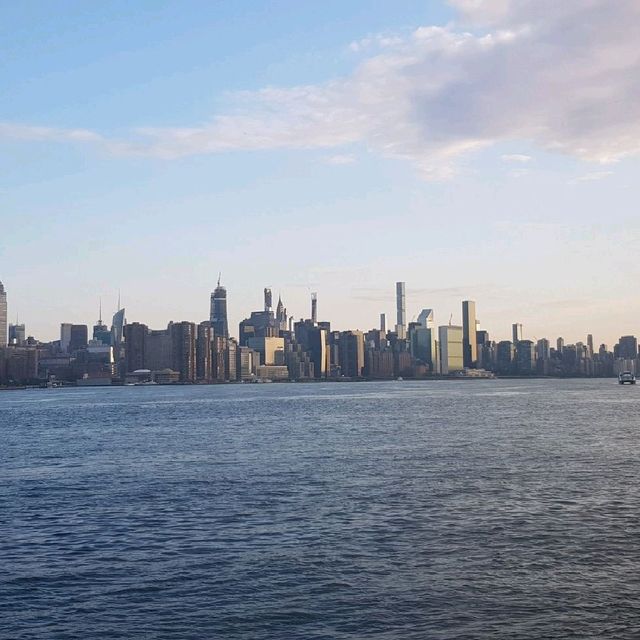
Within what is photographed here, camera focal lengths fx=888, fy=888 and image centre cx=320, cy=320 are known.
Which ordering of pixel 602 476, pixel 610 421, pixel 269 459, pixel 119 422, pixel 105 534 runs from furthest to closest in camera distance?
pixel 119 422 → pixel 610 421 → pixel 269 459 → pixel 602 476 → pixel 105 534

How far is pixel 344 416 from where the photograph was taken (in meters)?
146

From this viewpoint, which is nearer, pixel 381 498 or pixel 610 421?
pixel 381 498

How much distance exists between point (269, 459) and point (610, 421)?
63.2 metres

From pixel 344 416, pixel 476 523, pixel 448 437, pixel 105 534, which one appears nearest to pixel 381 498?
pixel 476 523

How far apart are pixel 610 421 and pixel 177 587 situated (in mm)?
97766

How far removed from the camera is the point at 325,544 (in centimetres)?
4022

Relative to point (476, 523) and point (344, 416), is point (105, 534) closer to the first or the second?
point (476, 523)

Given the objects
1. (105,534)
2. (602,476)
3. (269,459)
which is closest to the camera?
(105,534)

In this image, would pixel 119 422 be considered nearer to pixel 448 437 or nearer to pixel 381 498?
pixel 448 437

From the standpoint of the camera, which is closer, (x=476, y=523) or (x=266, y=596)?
(x=266, y=596)

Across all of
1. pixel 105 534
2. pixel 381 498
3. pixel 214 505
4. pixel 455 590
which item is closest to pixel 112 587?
pixel 105 534

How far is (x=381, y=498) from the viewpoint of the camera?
52250 mm

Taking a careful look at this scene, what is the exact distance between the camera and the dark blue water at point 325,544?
29.7m

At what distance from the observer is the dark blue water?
97.3 ft
